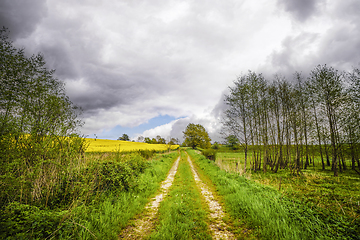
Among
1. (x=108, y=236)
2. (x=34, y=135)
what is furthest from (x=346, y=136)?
(x=34, y=135)

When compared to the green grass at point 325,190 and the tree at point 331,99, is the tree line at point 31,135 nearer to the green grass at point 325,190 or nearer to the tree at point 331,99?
the green grass at point 325,190

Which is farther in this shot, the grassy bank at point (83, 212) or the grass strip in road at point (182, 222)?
the grass strip in road at point (182, 222)

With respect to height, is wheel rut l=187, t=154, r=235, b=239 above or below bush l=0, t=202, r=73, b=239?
below

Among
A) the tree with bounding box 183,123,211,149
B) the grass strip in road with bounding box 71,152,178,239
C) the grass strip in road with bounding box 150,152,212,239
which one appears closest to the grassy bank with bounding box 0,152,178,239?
the grass strip in road with bounding box 71,152,178,239

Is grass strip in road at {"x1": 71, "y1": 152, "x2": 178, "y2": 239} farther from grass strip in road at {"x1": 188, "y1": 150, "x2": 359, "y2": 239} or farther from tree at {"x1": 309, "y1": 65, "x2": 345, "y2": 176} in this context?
tree at {"x1": 309, "y1": 65, "x2": 345, "y2": 176}

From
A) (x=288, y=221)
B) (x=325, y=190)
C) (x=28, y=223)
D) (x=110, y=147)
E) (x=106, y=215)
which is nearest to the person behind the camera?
(x=28, y=223)

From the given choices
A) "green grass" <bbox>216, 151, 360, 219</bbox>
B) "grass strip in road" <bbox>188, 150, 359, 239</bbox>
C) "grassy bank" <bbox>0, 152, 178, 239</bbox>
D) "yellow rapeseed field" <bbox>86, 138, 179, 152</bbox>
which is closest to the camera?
"grassy bank" <bbox>0, 152, 178, 239</bbox>

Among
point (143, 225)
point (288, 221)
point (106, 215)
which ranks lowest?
point (143, 225)

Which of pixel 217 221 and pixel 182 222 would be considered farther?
pixel 217 221

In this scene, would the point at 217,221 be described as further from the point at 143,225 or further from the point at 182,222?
the point at 143,225

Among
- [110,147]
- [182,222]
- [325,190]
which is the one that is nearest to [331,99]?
[325,190]

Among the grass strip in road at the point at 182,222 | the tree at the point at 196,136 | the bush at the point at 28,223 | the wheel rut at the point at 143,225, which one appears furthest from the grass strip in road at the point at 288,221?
the tree at the point at 196,136

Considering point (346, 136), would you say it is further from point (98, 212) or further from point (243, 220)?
point (98, 212)

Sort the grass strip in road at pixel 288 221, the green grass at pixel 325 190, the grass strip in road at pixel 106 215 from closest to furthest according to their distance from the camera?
the grass strip in road at pixel 288 221, the grass strip in road at pixel 106 215, the green grass at pixel 325 190
